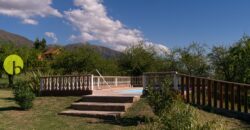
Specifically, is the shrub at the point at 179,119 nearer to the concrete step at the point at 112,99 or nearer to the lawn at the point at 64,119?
the lawn at the point at 64,119

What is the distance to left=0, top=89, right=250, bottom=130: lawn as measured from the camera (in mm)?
10831

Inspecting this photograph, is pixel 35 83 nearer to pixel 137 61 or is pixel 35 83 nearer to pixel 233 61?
pixel 233 61

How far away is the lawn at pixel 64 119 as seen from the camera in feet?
35.5

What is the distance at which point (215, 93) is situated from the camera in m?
12.8

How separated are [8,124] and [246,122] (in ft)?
A: 25.2

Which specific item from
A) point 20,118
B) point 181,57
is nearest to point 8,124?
point 20,118

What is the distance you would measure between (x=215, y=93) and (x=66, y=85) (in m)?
7.75

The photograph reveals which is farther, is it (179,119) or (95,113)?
(95,113)

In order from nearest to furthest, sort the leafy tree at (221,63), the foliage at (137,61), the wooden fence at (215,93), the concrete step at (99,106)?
the wooden fence at (215,93), the concrete step at (99,106), the leafy tree at (221,63), the foliage at (137,61)

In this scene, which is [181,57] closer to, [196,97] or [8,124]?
[196,97]

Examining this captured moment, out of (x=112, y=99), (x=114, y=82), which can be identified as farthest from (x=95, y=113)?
(x=114, y=82)

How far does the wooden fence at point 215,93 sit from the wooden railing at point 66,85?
3929 millimetres

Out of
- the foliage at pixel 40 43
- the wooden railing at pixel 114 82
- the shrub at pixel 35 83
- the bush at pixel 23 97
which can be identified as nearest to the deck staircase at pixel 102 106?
the bush at pixel 23 97

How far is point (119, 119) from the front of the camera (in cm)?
1184
